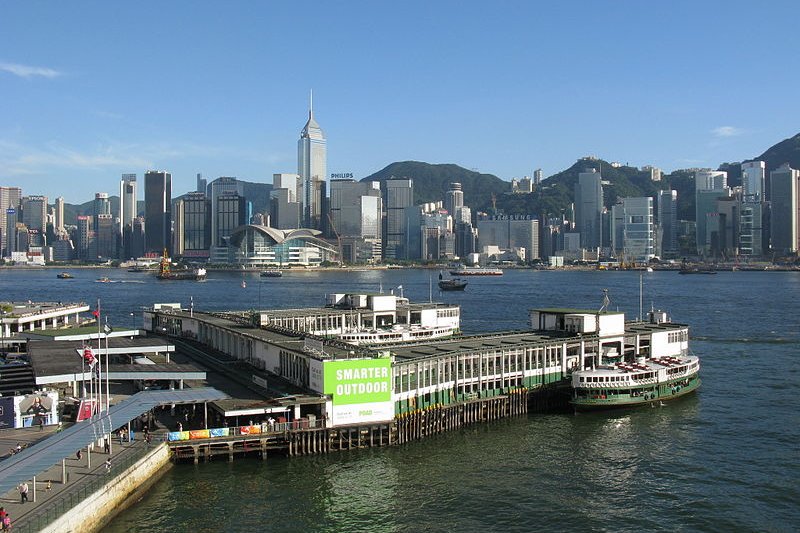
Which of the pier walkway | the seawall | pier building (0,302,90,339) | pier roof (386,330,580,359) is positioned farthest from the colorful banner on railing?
pier building (0,302,90,339)

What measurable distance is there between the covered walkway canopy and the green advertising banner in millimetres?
5191

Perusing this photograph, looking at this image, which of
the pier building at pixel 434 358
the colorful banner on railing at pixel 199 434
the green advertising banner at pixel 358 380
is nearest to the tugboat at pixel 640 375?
the pier building at pixel 434 358

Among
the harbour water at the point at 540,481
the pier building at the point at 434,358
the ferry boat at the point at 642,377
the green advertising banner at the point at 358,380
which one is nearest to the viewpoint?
the harbour water at the point at 540,481

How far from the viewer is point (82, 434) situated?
1099 inches

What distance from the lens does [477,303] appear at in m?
126

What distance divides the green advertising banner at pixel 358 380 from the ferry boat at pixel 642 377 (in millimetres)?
13011

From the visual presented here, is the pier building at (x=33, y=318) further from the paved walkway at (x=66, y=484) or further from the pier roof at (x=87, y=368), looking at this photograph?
the paved walkway at (x=66, y=484)

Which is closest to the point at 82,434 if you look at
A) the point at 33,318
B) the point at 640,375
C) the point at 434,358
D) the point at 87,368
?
the point at 87,368

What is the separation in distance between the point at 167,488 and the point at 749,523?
69.6 feet

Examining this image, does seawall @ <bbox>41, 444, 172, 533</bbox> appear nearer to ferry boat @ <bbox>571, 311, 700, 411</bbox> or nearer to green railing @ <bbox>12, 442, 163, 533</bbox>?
green railing @ <bbox>12, 442, 163, 533</bbox>

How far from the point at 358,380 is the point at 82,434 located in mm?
11750

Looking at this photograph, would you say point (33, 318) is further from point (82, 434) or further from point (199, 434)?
point (82, 434)

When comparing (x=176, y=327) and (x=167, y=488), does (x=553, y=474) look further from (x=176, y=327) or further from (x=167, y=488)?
(x=176, y=327)

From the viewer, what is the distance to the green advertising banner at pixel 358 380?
34344mm
